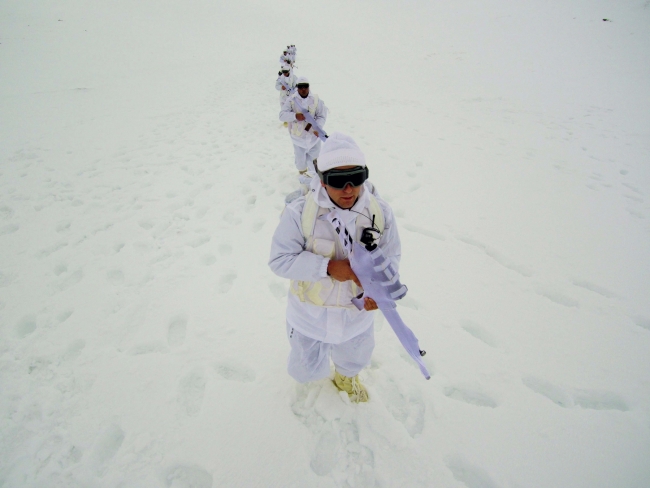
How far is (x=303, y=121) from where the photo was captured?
4.12 meters

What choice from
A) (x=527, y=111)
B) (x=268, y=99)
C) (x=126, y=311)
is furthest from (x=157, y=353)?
(x=527, y=111)

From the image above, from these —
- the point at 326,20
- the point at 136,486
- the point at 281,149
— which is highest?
the point at 326,20

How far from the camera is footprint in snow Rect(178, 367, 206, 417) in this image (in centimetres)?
187

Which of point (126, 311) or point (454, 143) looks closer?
point (126, 311)

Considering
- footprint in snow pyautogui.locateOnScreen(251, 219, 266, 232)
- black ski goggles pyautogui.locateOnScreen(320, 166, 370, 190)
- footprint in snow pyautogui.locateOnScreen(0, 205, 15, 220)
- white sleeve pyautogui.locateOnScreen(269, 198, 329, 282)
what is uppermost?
black ski goggles pyautogui.locateOnScreen(320, 166, 370, 190)

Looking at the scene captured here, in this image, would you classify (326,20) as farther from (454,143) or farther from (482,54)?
(454,143)

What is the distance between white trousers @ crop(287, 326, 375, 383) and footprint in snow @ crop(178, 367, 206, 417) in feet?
2.50

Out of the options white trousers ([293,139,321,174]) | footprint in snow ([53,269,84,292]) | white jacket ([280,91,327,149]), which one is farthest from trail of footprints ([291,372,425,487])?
white jacket ([280,91,327,149])

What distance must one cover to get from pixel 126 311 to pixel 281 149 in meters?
4.28

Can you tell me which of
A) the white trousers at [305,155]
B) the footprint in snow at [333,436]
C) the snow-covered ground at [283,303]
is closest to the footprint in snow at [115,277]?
the snow-covered ground at [283,303]

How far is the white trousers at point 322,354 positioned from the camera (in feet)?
5.33

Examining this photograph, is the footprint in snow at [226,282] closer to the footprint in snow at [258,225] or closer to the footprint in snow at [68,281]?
the footprint in snow at [258,225]

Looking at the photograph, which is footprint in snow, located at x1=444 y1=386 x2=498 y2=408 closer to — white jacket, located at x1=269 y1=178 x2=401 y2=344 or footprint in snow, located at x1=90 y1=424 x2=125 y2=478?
white jacket, located at x1=269 y1=178 x2=401 y2=344

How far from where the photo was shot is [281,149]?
225 inches
